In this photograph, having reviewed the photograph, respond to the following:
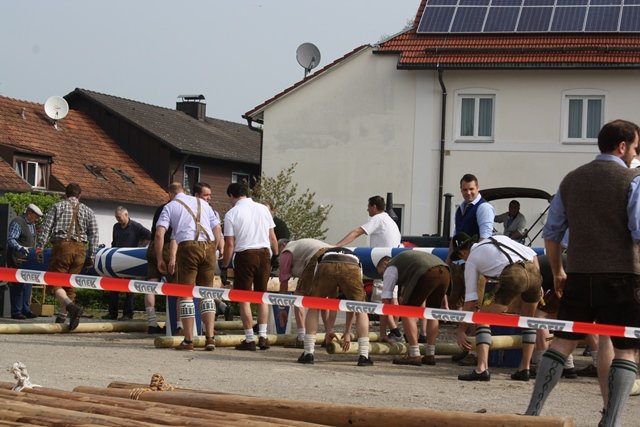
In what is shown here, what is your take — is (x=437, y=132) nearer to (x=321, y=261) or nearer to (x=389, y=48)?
(x=389, y=48)

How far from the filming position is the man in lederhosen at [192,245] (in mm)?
14789

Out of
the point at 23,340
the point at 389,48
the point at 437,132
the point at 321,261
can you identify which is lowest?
the point at 23,340

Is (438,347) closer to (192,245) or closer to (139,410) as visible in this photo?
(192,245)

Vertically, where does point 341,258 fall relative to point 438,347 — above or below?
above

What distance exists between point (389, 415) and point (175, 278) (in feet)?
29.7

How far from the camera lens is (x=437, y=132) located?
3897 centimetres

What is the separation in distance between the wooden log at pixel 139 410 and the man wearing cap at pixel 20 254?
42.4ft

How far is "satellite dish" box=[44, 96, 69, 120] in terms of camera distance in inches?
2082

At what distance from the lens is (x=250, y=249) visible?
15008mm

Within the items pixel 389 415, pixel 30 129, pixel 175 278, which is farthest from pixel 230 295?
pixel 30 129

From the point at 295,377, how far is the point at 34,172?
41.3 m

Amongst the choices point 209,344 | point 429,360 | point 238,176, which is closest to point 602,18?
point 429,360

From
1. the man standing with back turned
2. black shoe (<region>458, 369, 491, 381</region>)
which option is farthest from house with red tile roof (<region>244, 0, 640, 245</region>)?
the man standing with back turned

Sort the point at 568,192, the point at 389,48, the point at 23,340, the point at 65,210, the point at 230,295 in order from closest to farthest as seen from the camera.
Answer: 1. the point at 568,192
2. the point at 230,295
3. the point at 23,340
4. the point at 65,210
5. the point at 389,48
